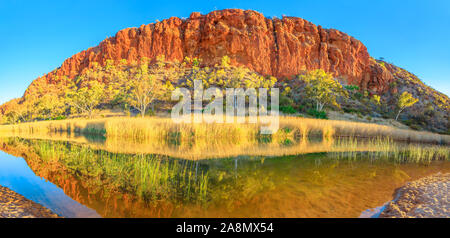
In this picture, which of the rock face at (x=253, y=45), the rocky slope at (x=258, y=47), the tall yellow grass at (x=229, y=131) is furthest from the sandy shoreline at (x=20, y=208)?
the rocky slope at (x=258, y=47)

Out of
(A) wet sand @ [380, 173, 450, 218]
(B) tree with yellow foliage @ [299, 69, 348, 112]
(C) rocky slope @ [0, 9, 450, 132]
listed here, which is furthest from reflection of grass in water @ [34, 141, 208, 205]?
(C) rocky slope @ [0, 9, 450, 132]

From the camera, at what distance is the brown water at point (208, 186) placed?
3195 millimetres

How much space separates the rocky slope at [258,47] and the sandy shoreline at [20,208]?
54.2m

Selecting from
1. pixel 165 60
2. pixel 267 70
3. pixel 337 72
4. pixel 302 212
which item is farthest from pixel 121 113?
pixel 337 72

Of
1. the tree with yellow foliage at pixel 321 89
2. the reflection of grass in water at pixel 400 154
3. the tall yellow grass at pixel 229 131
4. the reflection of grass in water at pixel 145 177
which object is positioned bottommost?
the reflection of grass in water at pixel 400 154

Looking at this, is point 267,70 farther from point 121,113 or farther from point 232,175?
point 232,175

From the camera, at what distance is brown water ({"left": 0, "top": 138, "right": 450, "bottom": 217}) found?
3.20m

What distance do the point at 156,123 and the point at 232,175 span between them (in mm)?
9255

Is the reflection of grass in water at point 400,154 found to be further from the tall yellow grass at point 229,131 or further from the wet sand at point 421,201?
the tall yellow grass at point 229,131

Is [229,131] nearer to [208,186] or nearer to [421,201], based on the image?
[208,186]

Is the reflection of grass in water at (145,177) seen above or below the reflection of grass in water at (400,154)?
above

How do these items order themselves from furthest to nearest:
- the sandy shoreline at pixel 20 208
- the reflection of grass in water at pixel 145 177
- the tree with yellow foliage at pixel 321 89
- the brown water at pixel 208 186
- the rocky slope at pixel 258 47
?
1. the rocky slope at pixel 258 47
2. the tree with yellow foliage at pixel 321 89
3. the reflection of grass in water at pixel 145 177
4. the brown water at pixel 208 186
5. the sandy shoreline at pixel 20 208

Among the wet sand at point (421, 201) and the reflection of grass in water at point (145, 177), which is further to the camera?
the reflection of grass in water at point (145, 177)
